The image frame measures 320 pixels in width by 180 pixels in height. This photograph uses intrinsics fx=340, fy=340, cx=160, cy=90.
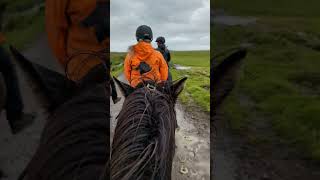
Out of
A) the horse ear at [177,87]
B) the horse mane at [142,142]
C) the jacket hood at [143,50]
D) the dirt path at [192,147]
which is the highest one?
the jacket hood at [143,50]

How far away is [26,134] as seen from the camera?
0.58 metres

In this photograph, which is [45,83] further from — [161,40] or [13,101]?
[161,40]

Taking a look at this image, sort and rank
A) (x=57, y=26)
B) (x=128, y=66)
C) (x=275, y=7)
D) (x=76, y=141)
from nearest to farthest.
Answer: (x=76, y=141) → (x=57, y=26) → (x=128, y=66) → (x=275, y=7)

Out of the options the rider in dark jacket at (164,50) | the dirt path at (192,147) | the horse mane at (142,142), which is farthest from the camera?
the rider in dark jacket at (164,50)

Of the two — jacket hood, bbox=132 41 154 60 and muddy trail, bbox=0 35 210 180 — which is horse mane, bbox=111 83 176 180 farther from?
jacket hood, bbox=132 41 154 60

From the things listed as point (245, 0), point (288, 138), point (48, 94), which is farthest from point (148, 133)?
point (288, 138)

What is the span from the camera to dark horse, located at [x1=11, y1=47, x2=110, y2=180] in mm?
514

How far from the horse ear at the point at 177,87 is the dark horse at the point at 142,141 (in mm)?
280

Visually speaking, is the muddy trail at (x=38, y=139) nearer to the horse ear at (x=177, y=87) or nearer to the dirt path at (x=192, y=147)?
the dirt path at (x=192, y=147)

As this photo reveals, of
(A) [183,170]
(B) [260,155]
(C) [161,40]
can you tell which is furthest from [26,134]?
(B) [260,155]

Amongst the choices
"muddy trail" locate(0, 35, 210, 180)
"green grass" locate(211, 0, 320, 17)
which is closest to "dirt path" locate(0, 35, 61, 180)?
"muddy trail" locate(0, 35, 210, 180)

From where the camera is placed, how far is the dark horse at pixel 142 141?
490 millimetres

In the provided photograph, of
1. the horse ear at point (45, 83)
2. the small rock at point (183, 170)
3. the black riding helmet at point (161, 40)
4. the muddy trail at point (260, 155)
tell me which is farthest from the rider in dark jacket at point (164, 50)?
the horse ear at point (45, 83)

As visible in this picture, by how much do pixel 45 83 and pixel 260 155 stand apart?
99 centimetres
